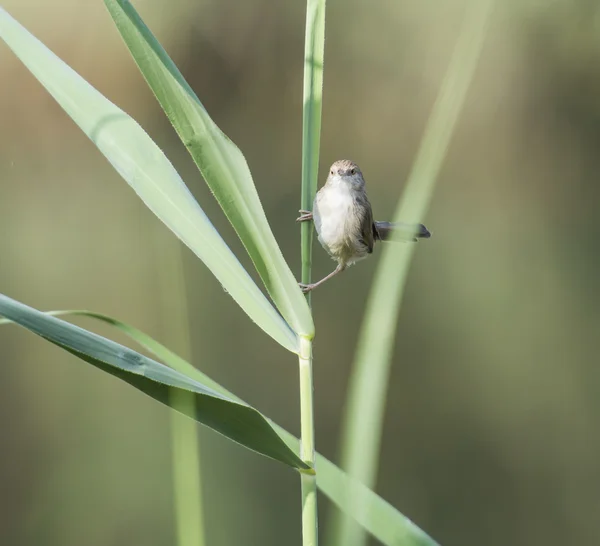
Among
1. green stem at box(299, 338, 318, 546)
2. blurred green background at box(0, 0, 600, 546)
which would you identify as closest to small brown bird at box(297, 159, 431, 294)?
green stem at box(299, 338, 318, 546)

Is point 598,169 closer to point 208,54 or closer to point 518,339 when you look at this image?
point 518,339

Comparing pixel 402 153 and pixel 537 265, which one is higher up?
pixel 402 153

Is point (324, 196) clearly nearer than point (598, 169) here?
Yes

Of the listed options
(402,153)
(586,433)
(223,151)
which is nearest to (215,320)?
(402,153)

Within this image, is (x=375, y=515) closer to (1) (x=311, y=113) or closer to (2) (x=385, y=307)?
(2) (x=385, y=307)

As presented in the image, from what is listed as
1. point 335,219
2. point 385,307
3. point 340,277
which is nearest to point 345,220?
point 335,219

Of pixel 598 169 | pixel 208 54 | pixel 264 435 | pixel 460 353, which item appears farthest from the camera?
pixel 598 169

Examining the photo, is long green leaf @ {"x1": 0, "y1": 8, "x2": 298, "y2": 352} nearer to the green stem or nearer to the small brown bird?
the green stem
